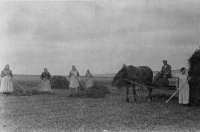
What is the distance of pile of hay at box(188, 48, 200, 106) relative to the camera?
11.1 meters

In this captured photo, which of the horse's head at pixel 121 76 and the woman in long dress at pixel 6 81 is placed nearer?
the horse's head at pixel 121 76

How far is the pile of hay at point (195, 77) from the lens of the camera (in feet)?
36.4

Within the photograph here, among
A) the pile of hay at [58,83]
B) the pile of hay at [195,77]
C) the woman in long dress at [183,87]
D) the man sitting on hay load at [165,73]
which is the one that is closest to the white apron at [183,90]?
the woman in long dress at [183,87]

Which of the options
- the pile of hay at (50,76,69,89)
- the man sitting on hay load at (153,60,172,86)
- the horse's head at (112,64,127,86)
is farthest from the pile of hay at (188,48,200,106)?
the pile of hay at (50,76,69,89)

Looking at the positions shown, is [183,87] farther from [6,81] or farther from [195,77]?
[6,81]

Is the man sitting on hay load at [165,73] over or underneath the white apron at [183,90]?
over

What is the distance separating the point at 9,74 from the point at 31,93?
7.71 feet

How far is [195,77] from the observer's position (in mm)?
11164

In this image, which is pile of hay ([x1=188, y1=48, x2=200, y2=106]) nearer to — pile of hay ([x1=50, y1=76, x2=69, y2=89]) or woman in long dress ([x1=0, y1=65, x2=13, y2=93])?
woman in long dress ([x1=0, y1=65, x2=13, y2=93])

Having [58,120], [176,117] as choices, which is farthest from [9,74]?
[176,117]

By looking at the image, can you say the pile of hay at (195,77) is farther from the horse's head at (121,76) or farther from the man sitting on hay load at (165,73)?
the horse's head at (121,76)

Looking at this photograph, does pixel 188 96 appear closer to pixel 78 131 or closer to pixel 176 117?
pixel 176 117

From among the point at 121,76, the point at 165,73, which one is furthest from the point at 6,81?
the point at 165,73

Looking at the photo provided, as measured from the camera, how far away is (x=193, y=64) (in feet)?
37.3
